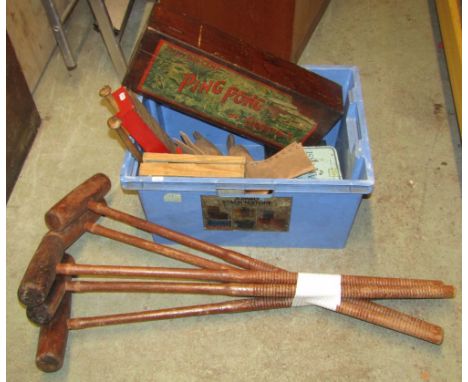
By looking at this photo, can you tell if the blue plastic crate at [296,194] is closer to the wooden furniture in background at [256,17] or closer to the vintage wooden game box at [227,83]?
the vintage wooden game box at [227,83]

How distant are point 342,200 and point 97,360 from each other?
851 millimetres

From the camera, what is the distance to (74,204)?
1.39 meters

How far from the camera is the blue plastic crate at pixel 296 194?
4.27ft

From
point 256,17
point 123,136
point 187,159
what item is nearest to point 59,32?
point 256,17

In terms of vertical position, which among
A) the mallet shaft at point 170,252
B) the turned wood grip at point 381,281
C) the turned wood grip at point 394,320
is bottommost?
the turned wood grip at point 394,320

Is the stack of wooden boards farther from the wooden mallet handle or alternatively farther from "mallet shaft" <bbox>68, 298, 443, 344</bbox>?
"mallet shaft" <bbox>68, 298, 443, 344</bbox>

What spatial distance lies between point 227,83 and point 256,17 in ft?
1.62

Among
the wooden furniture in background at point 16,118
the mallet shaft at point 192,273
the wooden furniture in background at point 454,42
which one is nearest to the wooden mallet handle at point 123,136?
the mallet shaft at point 192,273

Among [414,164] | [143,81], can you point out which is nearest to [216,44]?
[143,81]

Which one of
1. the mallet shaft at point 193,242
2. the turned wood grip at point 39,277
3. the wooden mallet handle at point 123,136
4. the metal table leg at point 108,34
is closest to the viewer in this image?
the turned wood grip at point 39,277

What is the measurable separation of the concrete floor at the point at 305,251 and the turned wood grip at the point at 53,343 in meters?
0.08

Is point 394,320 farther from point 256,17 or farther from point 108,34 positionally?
point 108,34

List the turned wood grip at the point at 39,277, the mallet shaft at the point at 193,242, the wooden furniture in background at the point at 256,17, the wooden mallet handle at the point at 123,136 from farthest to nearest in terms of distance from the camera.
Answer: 1. the wooden furniture in background at the point at 256,17
2. the mallet shaft at the point at 193,242
3. the wooden mallet handle at the point at 123,136
4. the turned wood grip at the point at 39,277

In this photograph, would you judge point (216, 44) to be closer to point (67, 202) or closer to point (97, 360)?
point (67, 202)
